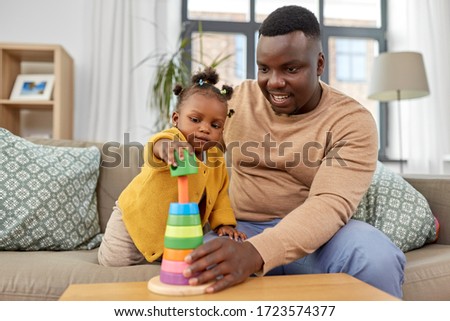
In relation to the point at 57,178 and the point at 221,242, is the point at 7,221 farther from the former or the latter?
the point at 221,242

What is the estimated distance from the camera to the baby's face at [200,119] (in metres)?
1.33

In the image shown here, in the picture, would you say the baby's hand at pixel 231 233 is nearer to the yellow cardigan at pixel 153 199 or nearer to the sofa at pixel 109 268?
the yellow cardigan at pixel 153 199

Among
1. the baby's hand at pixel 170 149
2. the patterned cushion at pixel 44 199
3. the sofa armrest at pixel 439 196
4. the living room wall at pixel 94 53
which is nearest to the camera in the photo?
the baby's hand at pixel 170 149

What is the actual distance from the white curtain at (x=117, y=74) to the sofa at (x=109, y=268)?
1485mm

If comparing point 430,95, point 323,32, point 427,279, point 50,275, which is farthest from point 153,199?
point 430,95

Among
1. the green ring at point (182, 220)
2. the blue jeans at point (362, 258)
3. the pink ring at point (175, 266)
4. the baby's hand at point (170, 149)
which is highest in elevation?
the baby's hand at point (170, 149)

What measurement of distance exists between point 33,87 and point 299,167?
2.34 metres

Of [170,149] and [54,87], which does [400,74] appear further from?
[170,149]

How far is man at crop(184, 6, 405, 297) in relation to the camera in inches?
41.9

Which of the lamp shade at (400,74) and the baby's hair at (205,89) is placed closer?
the baby's hair at (205,89)

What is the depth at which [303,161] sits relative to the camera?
4.61 feet

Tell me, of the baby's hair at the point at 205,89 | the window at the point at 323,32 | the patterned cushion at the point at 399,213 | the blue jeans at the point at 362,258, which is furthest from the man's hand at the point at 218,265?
the window at the point at 323,32
